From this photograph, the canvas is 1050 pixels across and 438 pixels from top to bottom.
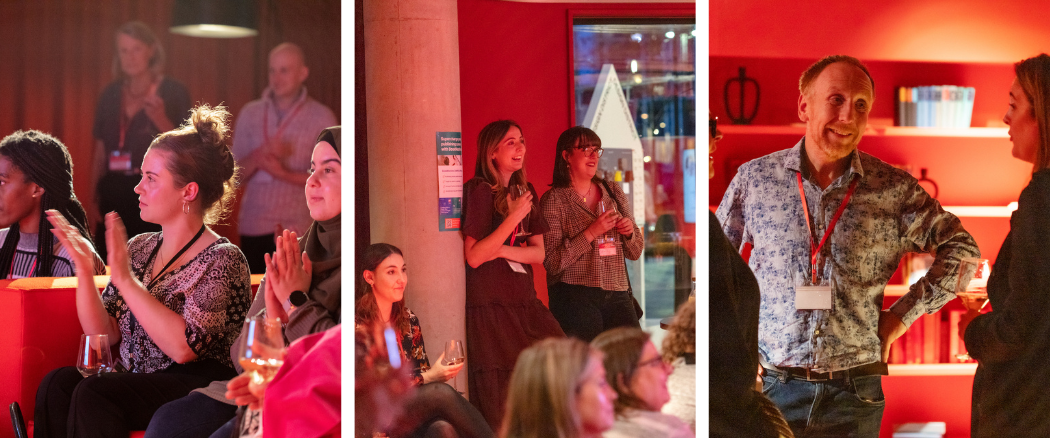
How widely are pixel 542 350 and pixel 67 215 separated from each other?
2228 mm

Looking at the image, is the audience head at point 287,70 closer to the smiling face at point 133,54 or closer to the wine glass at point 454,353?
the smiling face at point 133,54

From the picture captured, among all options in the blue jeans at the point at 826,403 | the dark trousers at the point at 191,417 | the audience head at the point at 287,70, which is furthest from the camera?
the audience head at the point at 287,70

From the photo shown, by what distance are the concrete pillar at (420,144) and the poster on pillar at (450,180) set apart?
0.03 meters

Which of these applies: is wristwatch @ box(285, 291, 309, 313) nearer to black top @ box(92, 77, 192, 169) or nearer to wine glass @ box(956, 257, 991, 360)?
black top @ box(92, 77, 192, 169)

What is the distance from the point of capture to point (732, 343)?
10.7 feet

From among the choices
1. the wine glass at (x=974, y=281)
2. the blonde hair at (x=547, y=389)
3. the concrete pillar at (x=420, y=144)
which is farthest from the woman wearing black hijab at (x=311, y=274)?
the wine glass at (x=974, y=281)

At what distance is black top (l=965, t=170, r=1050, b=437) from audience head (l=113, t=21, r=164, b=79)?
11.9ft

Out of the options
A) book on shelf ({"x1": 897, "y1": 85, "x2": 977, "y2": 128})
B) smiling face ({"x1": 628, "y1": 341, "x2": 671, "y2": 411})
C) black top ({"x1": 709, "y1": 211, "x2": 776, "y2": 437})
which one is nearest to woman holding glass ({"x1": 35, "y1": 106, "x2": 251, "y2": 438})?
smiling face ({"x1": 628, "y1": 341, "x2": 671, "y2": 411})

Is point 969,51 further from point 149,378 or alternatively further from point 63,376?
point 63,376

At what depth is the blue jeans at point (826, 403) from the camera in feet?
10.3

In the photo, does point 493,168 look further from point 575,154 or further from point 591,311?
point 591,311

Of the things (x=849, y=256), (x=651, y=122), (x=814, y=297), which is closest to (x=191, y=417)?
(x=651, y=122)

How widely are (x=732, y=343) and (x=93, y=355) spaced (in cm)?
253

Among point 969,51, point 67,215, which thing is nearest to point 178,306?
point 67,215
